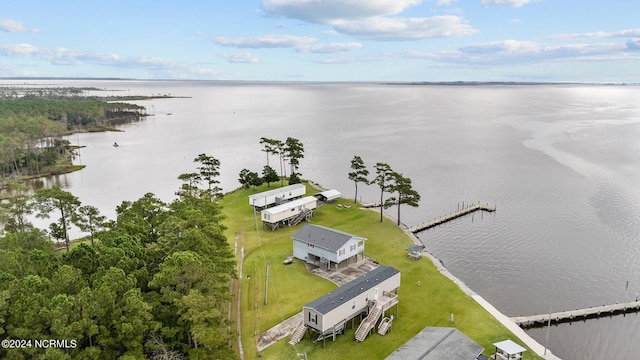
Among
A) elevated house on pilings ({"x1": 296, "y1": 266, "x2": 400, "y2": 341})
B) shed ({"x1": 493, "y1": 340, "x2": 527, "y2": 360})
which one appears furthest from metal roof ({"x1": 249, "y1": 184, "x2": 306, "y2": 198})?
shed ({"x1": 493, "y1": 340, "x2": 527, "y2": 360})

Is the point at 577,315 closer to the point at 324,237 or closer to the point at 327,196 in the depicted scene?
the point at 324,237

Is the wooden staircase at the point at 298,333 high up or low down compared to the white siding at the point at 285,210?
down

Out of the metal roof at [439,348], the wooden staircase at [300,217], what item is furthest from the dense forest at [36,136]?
the metal roof at [439,348]

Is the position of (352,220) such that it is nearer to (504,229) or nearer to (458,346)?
(504,229)

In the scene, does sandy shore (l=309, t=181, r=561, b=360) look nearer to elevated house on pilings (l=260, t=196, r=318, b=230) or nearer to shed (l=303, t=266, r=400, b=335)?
shed (l=303, t=266, r=400, b=335)

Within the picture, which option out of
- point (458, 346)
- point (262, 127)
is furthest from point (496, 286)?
point (262, 127)

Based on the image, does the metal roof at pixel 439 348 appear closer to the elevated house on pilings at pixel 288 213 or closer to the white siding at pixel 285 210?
the white siding at pixel 285 210

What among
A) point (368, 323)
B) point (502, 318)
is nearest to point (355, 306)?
point (368, 323)
